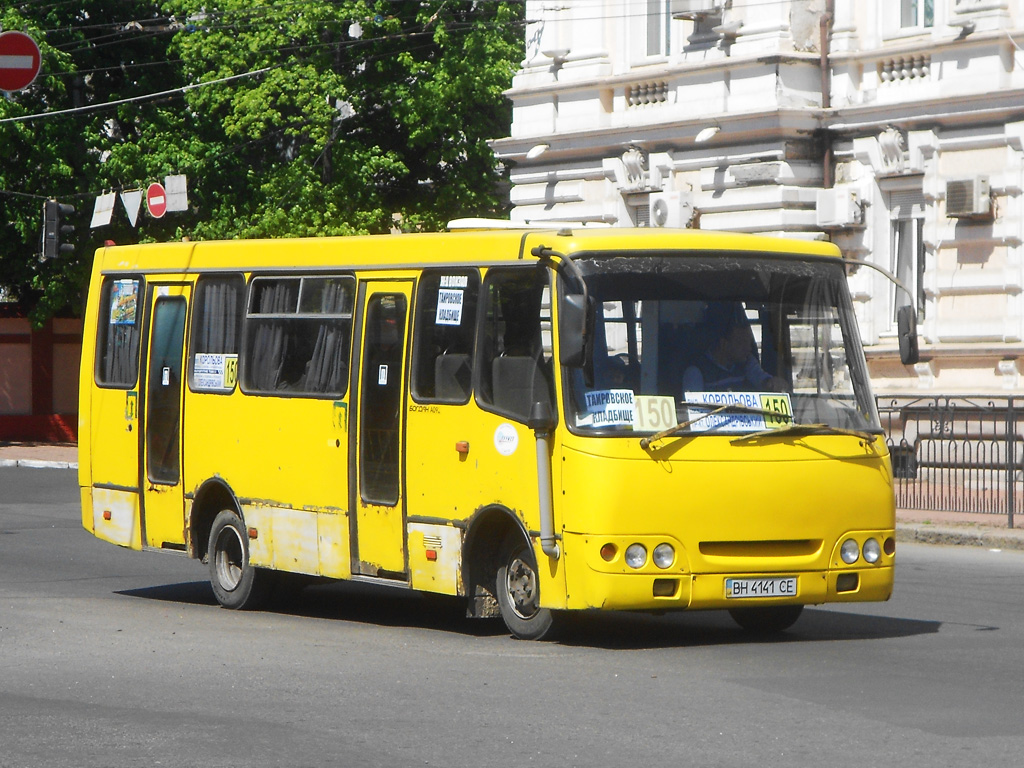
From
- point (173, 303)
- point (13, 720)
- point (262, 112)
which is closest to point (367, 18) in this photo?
point (262, 112)

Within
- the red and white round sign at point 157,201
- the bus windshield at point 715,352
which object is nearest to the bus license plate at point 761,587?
the bus windshield at point 715,352

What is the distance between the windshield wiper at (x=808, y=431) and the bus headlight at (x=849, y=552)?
62 cm

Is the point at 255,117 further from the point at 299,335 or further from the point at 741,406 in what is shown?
the point at 741,406

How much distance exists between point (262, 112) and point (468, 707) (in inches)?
1112

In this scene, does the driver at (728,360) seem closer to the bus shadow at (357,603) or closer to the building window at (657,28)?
the bus shadow at (357,603)

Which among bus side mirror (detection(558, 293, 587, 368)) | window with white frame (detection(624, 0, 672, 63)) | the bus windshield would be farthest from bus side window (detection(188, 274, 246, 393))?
window with white frame (detection(624, 0, 672, 63))

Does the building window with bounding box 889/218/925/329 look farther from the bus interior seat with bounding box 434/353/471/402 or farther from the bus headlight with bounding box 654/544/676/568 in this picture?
the bus headlight with bounding box 654/544/676/568

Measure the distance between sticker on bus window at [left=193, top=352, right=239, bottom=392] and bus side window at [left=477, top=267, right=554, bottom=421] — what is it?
2764 mm

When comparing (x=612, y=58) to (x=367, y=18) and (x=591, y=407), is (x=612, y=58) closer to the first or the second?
(x=367, y=18)

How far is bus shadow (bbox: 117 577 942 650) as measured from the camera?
11375mm

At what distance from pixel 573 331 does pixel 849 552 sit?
216 cm

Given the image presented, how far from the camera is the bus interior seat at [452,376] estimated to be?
11438 millimetres

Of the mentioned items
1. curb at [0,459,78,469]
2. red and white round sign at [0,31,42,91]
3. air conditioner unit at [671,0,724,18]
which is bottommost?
curb at [0,459,78,469]

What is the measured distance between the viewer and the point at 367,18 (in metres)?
36.0
